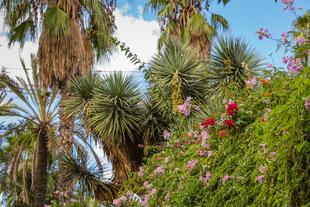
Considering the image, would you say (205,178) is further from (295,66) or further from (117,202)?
(117,202)

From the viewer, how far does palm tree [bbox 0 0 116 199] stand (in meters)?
12.1

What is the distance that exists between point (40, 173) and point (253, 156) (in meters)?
8.45

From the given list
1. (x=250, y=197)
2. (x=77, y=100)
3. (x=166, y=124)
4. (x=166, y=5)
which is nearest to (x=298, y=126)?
(x=250, y=197)

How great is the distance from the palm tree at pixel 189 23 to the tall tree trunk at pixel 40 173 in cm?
560

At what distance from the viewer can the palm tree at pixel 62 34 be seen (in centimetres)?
1205

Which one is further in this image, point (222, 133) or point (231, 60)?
point (231, 60)

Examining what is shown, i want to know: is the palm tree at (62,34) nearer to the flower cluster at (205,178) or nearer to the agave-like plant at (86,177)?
the agave-like plant at (86,177)

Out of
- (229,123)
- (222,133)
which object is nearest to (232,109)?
(229,123)

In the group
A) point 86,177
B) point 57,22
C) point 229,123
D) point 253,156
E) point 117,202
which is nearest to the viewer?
point 253,156

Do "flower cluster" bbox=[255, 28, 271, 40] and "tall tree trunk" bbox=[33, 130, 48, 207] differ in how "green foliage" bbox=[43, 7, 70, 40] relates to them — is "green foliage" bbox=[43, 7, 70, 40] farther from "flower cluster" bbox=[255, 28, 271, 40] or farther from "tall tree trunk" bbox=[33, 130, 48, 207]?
"flower cluster" bbox=[255, 28, 271, 40]

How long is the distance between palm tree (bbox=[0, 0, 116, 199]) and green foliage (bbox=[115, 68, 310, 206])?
7079 mm

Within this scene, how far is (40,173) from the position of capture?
34.3 ft

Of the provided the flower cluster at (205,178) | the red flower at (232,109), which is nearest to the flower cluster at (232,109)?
the red flower at (232,109)

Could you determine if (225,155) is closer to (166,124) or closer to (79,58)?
(166,124)
